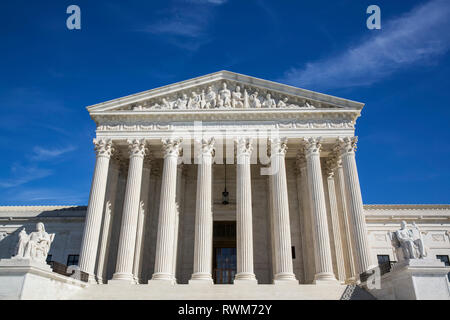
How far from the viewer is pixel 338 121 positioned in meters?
30.8

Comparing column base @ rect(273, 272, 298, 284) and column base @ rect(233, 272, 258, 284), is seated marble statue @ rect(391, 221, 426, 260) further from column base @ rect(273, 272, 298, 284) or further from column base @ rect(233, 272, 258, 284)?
column base @ rect(233, 272, 258, 284)

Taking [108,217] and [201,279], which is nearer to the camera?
[201,279]

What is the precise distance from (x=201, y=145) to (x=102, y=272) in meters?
12.9

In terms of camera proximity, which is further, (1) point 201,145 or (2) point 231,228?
(2) point 231,228

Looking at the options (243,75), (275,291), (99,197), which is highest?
(243,75)

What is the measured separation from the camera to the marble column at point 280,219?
2598 centimetres

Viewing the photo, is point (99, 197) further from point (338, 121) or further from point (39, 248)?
point (338, 121)

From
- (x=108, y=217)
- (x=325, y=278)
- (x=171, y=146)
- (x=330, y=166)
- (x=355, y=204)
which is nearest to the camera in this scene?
(x=325, y=278)

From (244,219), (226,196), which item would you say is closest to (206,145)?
(244,219)

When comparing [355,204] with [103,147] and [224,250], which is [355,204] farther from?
[103,147]

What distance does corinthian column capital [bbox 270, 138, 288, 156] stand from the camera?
1177 inches

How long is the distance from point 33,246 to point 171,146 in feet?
42.3

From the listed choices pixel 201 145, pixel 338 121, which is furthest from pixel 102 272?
pixel 338 121

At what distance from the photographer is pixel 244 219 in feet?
89.8
